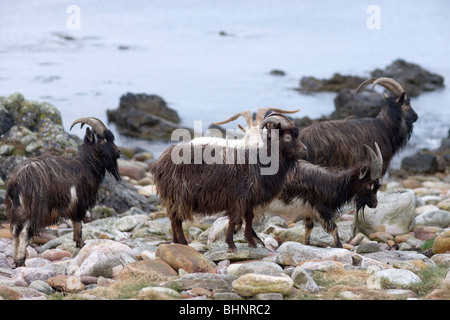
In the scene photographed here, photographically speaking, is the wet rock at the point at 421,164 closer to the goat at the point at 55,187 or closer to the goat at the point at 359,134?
the goat at the point at 359,134

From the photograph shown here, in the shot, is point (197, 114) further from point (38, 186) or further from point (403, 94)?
point (38, 186)

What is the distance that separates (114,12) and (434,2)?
28.3 m

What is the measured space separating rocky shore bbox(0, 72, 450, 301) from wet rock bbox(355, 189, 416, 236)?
0.02 meters

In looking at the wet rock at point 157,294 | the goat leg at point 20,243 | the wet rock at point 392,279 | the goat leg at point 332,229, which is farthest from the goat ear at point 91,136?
the wet rock at point 392,279

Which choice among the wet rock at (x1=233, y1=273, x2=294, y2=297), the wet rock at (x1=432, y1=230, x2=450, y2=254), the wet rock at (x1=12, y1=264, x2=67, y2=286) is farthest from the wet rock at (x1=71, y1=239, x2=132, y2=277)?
the wet rock at (x1=432, y1=230, x2=450, y2=254)

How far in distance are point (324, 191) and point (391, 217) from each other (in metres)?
2.22

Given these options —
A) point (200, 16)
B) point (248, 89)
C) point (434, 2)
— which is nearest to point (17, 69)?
point (248, 89)

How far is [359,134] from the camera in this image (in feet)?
40.9

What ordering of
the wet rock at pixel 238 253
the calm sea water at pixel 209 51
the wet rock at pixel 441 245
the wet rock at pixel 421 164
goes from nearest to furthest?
the wet rock at pixel 238 253, the wet rock at pixel 441 245, the wet rock at pixel 421 164, the calm sea water at pixel 209 51

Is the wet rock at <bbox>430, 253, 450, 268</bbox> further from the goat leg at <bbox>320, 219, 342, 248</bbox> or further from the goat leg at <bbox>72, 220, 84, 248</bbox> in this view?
the goat leg at <bbox>72, 220, 84, 248</bbox>

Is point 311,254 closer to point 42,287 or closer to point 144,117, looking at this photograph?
point 42,287

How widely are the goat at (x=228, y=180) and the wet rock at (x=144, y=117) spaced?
16.0m

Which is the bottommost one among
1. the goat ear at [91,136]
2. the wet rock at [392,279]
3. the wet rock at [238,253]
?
the wet rock at [238,253]

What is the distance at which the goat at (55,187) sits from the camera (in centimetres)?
981
